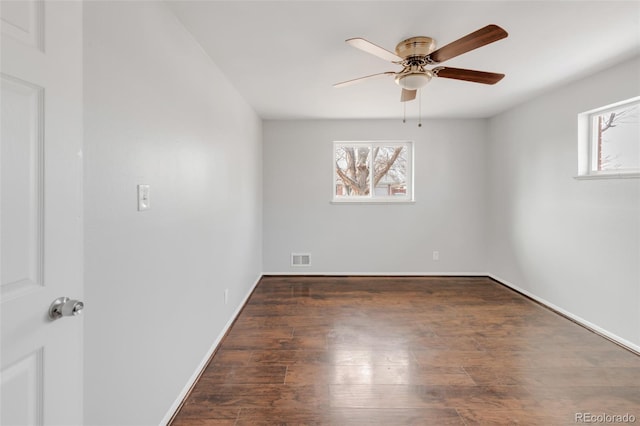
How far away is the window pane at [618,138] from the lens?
2.50 m

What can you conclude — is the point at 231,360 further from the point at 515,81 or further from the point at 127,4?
the point at 515,81

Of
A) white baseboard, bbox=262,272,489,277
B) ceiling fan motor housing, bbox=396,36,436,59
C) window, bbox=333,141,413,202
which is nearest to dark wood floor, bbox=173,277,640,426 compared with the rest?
white baseboard, bbox=262,272,489,277

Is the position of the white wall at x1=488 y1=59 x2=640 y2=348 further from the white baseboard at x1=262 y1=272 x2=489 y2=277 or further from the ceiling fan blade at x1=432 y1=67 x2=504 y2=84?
the ceiling fan blade at x1=432 y1=67 x2=504 y2=84

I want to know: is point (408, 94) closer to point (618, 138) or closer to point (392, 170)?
point (618, 138)

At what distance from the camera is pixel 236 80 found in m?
2.83

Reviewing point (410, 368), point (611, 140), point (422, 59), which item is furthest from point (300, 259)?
point (611, 140)

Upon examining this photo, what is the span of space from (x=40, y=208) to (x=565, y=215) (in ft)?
13.1

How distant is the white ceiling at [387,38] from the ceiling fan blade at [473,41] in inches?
7.9

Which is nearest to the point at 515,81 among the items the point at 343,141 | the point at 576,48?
the point at 576,48

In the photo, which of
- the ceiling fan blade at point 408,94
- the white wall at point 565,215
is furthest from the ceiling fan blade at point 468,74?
the white wall at point 565,215

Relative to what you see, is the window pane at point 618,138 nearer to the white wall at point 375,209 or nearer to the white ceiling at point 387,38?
the white ceiling at point 387,38

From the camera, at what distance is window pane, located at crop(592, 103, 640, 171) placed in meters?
2.50

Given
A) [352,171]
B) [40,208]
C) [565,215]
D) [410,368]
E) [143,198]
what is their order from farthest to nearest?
[352,171] < [565,215] < [410,368] < [143,198] < [40,208]

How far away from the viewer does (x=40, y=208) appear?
0.78 metres
